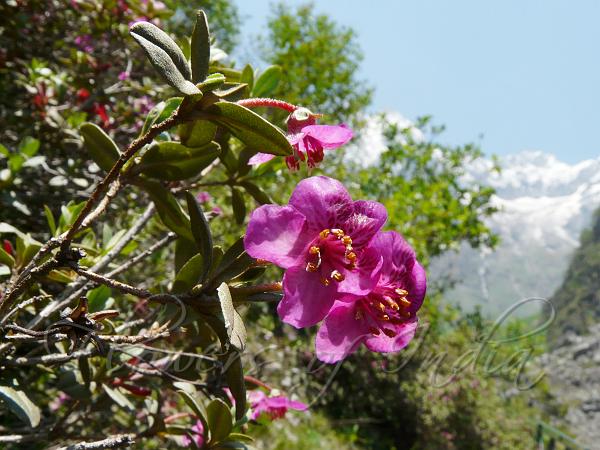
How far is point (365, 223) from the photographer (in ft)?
2.24

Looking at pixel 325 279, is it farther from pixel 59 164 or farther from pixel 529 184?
pixel 529 184

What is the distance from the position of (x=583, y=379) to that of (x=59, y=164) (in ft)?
82.8

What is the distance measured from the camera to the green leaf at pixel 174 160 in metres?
0.82

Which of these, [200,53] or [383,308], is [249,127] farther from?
[383,308]

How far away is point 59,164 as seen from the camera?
1.95 m

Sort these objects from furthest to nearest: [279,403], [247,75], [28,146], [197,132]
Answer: [28,146] → [279,403] → [247,75] → [197,132]

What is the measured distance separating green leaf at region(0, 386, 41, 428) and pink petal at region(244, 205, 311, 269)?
591 millimetres

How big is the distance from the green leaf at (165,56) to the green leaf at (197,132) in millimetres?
141

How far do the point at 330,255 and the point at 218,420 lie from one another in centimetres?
52

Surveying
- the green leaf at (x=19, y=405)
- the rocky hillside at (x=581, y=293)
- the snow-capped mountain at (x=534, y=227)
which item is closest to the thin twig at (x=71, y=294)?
the green leaf at (x=19, y=405)

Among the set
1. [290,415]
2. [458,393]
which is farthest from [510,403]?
[290,415]

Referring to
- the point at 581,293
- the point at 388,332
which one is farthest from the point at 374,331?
the point at 581,293

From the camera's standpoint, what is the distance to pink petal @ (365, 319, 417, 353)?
2.29 ft

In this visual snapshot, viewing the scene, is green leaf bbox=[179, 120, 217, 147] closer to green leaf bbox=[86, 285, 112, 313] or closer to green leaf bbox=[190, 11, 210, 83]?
green leaf bbox=[190, 11, 210, 83]
